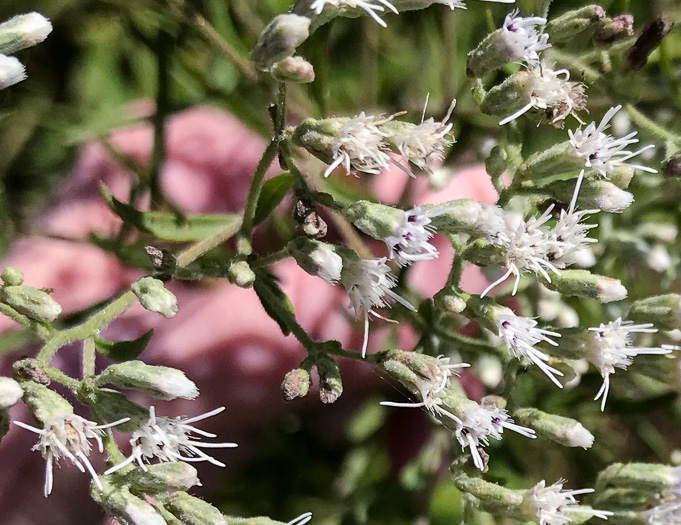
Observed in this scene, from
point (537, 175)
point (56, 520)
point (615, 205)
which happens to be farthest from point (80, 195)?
point (615, 205)

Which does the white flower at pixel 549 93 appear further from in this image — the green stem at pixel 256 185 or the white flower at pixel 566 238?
the green stem at pixel 256 185

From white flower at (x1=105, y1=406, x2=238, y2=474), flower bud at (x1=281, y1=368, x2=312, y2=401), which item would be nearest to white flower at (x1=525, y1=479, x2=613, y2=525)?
flower bud at (x1=281, y1=368, x2=312, y2=401)

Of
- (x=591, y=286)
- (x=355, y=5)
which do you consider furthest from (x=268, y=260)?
(x=591, y=286)

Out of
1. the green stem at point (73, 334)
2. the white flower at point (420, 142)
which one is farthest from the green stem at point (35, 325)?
the white flower at point (420, 142)

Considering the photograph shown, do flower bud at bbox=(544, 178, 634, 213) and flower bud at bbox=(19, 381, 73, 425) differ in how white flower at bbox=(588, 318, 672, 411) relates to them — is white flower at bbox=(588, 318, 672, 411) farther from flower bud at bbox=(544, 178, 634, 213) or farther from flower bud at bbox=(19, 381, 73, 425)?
flower bud at bbox=(19, 381, 73, 425)

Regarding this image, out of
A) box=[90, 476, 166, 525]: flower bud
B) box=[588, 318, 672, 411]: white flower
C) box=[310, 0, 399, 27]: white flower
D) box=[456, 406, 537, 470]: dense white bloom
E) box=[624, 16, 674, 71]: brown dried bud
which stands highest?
box=[310, 0, 399, 27]: white flower

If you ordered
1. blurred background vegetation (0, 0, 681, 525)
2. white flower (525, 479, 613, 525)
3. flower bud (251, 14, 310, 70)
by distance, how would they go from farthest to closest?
blurred background vegetation (0, 0, 681, 525) < white flower (525, 479, 613, 525) < flower bud (251, 14, 310, 70)

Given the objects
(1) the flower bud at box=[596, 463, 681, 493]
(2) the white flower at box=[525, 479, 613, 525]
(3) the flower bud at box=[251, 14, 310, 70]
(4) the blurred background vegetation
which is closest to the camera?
(3) the flower bud at box=[251, 14, 310, 70]
